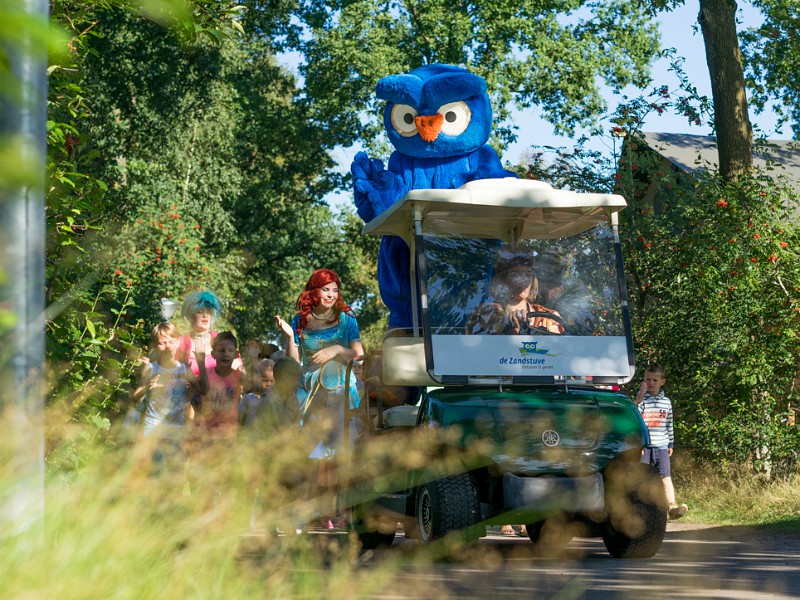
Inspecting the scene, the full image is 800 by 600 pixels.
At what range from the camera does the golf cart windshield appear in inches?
312

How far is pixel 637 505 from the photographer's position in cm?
729

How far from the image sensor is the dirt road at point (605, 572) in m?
5.56

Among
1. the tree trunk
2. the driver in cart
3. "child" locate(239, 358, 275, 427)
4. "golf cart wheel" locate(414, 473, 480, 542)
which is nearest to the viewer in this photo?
"golf cart wheel" locate(414, 473, 480, 542)

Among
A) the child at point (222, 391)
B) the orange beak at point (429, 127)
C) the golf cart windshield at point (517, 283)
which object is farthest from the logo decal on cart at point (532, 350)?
the orange beak at point (429, 127)

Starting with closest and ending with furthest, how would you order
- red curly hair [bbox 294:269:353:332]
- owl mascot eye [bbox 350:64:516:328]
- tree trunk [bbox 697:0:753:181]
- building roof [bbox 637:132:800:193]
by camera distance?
red curly hair [bbox 294:269:353:332] → owl mascot eye [bbox 350:64:516:328] → tree trunk [bbox 697:0:753:181] → building roof [bbox 637:132:800:193]

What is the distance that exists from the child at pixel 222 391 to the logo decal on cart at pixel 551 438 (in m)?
2.48

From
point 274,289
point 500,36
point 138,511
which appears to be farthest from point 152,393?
point 274,289

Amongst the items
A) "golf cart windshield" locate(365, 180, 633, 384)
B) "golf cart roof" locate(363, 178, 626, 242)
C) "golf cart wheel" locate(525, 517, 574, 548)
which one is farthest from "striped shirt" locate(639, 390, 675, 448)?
"golf cart roof" locate(363, 178, 626, 242)

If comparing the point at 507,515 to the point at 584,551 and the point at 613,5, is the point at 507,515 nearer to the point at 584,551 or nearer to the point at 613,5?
the point at 584,551

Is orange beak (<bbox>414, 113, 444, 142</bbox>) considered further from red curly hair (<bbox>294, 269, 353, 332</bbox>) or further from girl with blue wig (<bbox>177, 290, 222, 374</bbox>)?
girl with blue wig (<bbox>177, 290, 222, 374</bbox>)

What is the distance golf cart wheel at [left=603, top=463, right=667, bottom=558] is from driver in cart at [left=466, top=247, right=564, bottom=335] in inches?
46.8

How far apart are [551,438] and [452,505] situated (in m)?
0.71

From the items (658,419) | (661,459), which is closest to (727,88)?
(658,419)

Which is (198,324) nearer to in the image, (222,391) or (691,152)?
(222,391)
